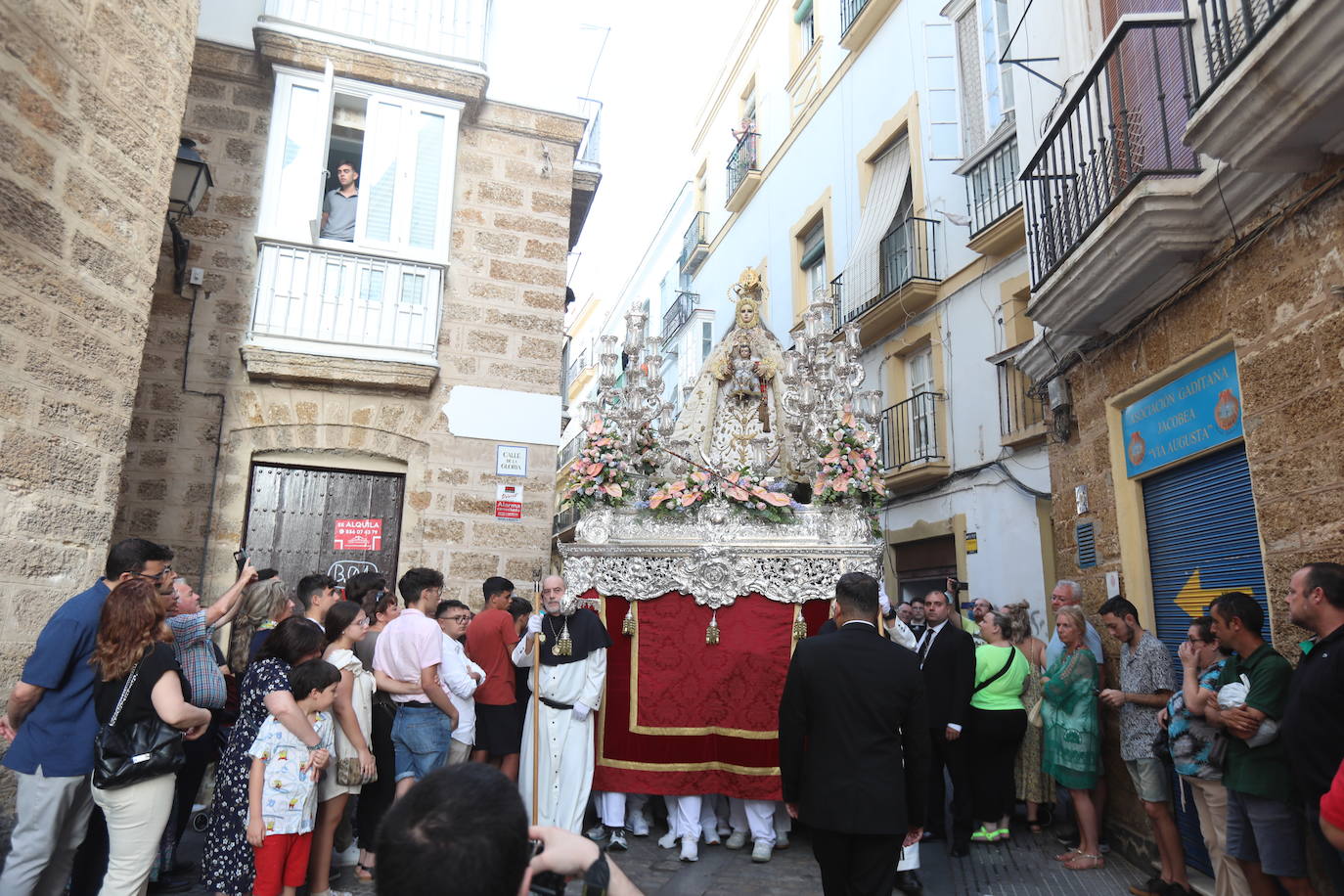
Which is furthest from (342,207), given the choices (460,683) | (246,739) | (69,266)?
(246,739)

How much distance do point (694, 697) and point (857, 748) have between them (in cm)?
277

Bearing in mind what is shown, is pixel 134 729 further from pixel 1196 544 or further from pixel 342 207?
pixel 342 207

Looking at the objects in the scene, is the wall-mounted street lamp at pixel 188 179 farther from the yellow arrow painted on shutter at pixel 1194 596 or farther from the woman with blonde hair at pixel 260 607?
the yellow arrow painted on shutter at pixel 1194 596

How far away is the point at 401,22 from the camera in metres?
8.25

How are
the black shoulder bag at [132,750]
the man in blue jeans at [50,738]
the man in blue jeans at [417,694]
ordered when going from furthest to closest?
1. the man in blue jeans at [417,694]
2. the man in blue jeans at [50,738]
3. the black shoulder bag at [132,750]

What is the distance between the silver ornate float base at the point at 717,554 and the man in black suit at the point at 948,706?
0.61 m

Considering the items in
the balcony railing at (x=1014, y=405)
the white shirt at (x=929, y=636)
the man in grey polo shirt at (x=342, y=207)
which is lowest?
the white shirt at (x=929, y=636)

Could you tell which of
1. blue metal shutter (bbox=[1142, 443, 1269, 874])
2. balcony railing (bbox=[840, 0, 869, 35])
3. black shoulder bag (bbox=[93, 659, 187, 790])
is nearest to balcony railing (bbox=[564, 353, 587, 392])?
balcony railing (bbox=[840, 0, 869, 35])

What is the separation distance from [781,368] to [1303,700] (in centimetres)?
476

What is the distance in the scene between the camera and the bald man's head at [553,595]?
18.7 feet

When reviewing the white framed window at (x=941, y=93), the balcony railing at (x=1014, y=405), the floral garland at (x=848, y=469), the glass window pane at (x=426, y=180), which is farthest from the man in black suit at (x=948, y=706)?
the white framed window at (x=941, y=93)

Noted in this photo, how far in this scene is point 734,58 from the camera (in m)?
19.2

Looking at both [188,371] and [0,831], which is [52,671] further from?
[188,371]

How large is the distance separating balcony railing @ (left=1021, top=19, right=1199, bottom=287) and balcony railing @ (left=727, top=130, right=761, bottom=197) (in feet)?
38.2
